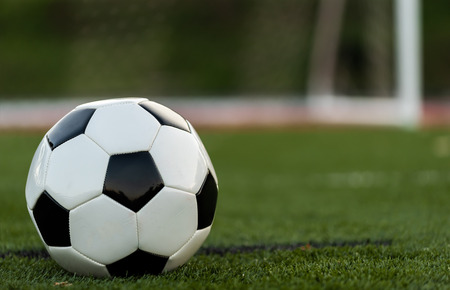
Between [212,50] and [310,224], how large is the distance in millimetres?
26456

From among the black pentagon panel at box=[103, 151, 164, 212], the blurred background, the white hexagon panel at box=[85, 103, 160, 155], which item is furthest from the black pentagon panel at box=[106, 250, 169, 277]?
the blurred background

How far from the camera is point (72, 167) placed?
2.49m

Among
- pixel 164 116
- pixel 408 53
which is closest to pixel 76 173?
pixel 164 116

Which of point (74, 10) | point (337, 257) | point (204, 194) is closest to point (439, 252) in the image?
point (337, 257)

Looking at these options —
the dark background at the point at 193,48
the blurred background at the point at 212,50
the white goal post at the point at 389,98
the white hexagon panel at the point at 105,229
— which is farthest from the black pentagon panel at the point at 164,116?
the dark background at the point at 193,48

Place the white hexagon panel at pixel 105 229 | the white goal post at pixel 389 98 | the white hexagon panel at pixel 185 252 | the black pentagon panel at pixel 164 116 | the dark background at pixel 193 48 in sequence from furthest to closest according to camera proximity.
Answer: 1. the dark background at pixel 193 48
2. the white goal post at pixel 389 98
3. the black pentagon panel at pixel 164 116
4. the white hexagon panel at pixel 185 252
5. the white hexagon panel at pixel 105 229

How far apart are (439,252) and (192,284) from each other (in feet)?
4.10

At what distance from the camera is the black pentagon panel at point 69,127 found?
2604mm

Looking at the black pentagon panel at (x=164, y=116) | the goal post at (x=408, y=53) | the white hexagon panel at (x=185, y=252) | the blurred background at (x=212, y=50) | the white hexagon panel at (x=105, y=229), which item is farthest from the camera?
the blurred background at (x=212, y=50)

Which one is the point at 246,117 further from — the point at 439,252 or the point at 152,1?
the point at 439,252

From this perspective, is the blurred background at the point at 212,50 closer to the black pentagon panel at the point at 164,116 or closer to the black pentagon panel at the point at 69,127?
the black pentagon panel at the point at 164,116

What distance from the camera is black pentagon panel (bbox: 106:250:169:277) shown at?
248 cm

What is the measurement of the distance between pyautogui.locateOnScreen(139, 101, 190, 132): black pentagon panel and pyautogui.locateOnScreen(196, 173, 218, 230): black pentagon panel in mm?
258

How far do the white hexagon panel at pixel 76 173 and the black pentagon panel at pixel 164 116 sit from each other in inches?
12.2
